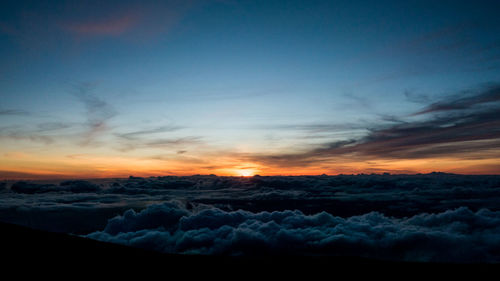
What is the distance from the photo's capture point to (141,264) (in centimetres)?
1678

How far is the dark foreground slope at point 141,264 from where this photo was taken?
47.8ft

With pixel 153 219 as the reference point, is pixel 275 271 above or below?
above

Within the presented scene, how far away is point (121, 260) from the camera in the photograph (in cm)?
1706

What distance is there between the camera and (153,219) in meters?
124

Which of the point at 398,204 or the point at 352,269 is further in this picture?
the point at 398,204

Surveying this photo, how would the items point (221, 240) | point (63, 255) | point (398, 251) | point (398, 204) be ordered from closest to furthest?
point (63, 255) < point (398, 251) < point (221, 240) < point (398, 204)

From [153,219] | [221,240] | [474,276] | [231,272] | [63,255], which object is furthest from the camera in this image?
[153,219]

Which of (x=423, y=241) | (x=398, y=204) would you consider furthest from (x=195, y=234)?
(x=398, y=204)

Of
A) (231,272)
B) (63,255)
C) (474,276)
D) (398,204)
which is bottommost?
(398,204)

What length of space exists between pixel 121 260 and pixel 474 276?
2427 cm

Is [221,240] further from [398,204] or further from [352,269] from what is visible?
[398,204]

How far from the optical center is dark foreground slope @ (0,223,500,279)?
1455 cm

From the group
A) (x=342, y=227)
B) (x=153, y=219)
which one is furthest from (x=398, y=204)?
(x=153, y=219)

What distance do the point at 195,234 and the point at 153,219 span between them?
38447 mm
